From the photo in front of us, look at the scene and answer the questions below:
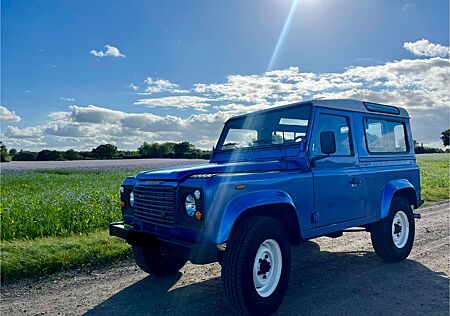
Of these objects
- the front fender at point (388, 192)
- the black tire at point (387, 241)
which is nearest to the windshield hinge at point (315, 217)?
the front fender at point (388, 192)

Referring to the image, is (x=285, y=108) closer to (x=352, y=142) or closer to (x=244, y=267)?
(x=352, y=142)

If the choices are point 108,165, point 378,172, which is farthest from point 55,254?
point 108,165

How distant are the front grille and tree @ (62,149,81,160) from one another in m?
36.9

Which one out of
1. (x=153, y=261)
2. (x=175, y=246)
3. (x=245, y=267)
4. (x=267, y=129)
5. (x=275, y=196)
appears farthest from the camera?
(x=267, y=129)

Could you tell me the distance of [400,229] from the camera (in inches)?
244

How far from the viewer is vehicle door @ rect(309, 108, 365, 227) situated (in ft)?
15.3

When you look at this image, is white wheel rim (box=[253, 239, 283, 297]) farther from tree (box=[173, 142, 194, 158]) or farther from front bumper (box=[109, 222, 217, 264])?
tree (box=[173, 142, 194, 158])

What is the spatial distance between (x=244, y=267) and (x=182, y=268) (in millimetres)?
2242

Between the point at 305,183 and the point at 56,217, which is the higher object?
the point at 305,183

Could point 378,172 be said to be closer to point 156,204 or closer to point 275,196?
point 275,196

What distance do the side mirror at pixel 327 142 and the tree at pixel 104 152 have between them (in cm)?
3583

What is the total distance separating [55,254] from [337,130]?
468 centimetres

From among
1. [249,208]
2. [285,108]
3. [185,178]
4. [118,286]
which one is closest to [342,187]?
[285,108]

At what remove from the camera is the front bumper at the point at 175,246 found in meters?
3.58
